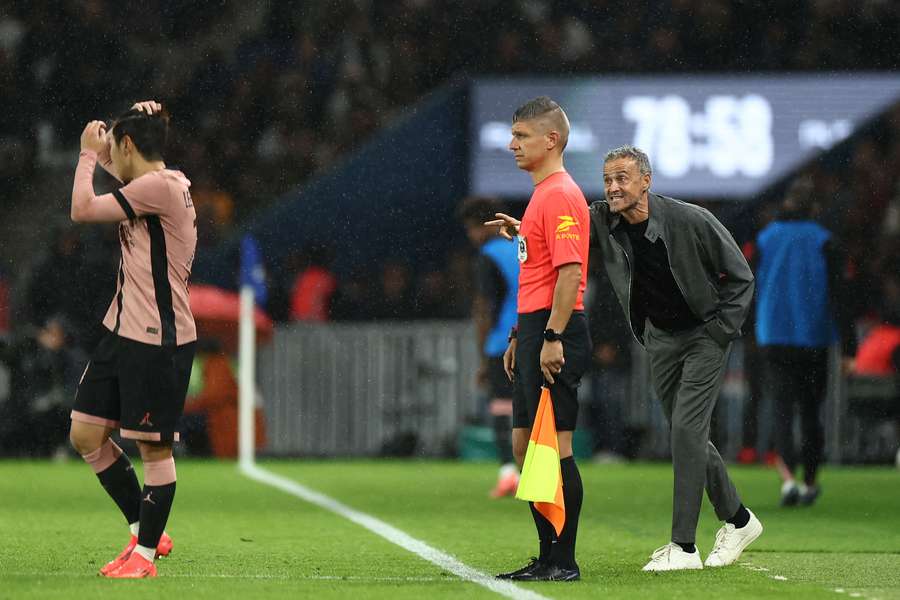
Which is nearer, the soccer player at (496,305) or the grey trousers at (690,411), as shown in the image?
the grey trousers at (690,411)

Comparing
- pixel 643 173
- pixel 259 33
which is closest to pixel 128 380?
pixel 643 173

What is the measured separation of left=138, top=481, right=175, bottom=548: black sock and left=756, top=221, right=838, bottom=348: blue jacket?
6057 millimetres

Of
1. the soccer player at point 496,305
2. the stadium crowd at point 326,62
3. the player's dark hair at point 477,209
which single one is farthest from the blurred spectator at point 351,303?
the player's dark hair at point 477,209

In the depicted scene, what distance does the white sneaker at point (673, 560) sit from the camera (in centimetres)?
765

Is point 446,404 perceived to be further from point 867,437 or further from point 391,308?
point 867,437

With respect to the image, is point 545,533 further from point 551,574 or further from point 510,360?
point 510,360

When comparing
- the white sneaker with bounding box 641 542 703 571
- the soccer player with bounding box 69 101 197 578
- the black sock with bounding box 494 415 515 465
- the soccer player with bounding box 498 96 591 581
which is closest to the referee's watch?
the soccer player with bounding box 498 96 591 581

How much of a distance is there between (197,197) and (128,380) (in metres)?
14.8

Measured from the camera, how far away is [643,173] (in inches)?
302

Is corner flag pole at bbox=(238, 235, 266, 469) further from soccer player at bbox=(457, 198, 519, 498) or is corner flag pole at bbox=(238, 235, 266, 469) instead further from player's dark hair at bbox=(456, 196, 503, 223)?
player's dark hair at bbox=(456, 196, 503, 223)

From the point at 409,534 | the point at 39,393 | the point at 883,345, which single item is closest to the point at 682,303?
the point at 409,534

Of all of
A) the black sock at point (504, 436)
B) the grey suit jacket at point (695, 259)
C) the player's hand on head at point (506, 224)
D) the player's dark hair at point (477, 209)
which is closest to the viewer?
the player's hand on head at point (506, 224)

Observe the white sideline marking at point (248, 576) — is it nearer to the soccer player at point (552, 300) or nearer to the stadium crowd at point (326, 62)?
the soccer player at point (552, 300)

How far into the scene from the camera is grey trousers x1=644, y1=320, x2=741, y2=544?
25.2 feet
